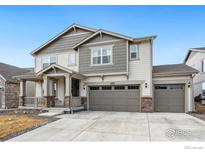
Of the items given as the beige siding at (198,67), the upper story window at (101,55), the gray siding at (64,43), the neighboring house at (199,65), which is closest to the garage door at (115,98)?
the upper story window at (101,55)

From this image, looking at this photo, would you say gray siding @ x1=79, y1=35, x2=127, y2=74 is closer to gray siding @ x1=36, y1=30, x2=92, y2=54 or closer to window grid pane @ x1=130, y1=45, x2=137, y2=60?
window grid pane @ x1=130, y1=45, x2=137, y2=60

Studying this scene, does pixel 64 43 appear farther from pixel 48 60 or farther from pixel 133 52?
pixel 133 52

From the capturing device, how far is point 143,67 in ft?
41.5

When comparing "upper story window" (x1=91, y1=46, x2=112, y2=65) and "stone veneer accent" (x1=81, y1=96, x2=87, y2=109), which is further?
"stone veneer accent" (x1=81, y1=96, x2=87, y2=109)

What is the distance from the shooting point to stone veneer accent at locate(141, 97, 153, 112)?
12352 millimetres

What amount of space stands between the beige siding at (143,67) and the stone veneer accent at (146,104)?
1.27 feet

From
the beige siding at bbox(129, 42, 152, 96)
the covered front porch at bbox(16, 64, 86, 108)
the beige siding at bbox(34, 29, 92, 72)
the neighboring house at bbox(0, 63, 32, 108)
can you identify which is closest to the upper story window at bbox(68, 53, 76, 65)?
the beige siding at bbox(34, 29, 92, 72)

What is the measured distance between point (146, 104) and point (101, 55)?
5.39m

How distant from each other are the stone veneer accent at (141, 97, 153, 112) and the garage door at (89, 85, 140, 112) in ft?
1.42

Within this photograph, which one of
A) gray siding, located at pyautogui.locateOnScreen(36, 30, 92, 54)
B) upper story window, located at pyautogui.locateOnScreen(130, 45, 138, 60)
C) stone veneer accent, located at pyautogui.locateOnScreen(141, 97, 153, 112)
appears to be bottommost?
stone veneer accent, located at pyautogui.locateOnScreen(141, 97, 153, 112)

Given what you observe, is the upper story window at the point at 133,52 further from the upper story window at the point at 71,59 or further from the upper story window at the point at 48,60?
the upper story window at the point at 48,60

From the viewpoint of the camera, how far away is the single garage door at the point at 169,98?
40.4 feet
